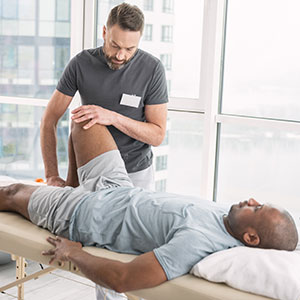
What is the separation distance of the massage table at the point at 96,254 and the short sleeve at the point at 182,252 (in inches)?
1.2

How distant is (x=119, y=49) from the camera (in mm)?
2355

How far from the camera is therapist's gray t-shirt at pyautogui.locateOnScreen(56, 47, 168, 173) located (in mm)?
2506

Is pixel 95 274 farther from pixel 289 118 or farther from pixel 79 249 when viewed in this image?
pixel 289 118

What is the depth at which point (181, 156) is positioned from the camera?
3453 mm

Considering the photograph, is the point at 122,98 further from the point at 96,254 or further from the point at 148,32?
the point at 148,32

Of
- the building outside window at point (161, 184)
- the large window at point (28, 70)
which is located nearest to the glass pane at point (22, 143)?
the large window at point (28, 70)

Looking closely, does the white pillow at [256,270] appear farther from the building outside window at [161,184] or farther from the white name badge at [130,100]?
the building outside window at [161,184]

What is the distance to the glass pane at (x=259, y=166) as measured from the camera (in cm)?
303

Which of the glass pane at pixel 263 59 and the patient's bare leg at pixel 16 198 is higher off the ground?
the glass pane at pixel 263 59

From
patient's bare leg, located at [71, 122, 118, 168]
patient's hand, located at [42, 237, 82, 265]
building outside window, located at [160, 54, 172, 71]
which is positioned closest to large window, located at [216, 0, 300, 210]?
building outside window, located at [160, 54, 172, 71]

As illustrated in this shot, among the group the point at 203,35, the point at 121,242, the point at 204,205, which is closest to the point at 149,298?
the point at 121,242

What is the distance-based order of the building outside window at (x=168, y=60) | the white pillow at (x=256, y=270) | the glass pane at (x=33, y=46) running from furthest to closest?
the glass pane at (x=33, y=46) < the building outside window at (x=168, y=60) < the white pillow at (x=256, y=270)

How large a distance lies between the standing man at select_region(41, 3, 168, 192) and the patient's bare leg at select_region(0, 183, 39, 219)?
1.17ft

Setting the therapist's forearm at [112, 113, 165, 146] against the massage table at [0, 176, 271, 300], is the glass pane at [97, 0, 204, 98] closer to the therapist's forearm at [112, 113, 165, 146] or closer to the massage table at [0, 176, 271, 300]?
the therapist's forearm at [112, 113, 165, 146]
